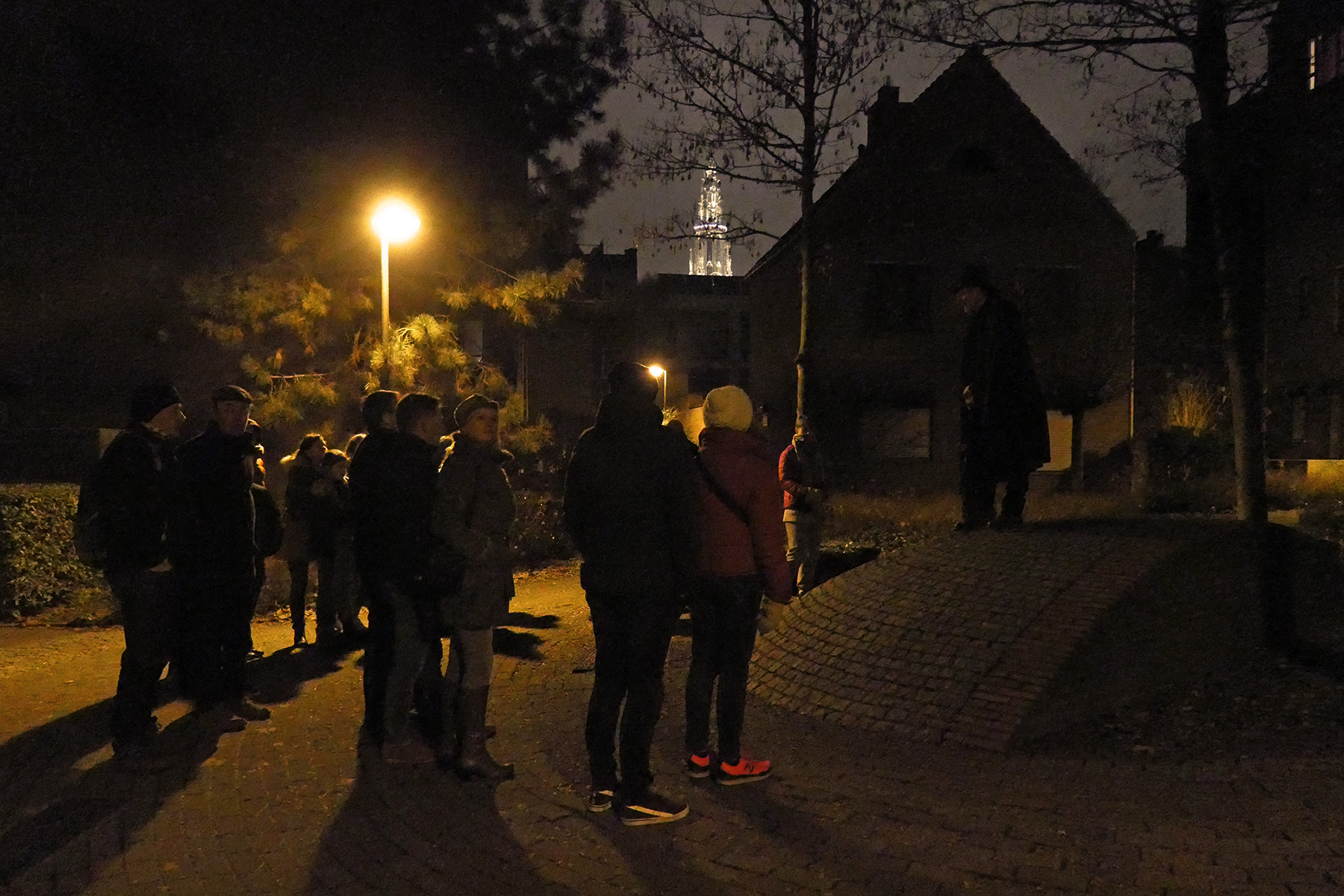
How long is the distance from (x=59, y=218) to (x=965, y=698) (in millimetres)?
15077

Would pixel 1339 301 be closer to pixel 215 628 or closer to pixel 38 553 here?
pixel 38 553

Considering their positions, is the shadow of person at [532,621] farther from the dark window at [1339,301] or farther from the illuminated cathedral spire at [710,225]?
the dark window at [1339,301]

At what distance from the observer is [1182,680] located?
6.19 metres

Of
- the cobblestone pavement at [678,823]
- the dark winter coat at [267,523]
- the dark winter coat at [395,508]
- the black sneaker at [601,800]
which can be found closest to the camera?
the cobblestone pavement at [678,823]

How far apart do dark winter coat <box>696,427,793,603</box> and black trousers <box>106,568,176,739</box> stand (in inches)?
113

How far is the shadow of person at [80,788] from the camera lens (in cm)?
443

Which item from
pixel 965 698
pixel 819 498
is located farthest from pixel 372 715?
pixel 819 498

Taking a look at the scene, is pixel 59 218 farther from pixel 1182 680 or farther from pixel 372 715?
pixel 1182 680

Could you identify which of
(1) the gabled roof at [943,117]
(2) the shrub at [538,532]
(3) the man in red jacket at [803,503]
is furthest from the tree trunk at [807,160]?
(1) the gabled roof at [943,117]

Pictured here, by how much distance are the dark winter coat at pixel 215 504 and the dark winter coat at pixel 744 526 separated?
8.88 feet

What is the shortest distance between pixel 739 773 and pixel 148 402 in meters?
3.55

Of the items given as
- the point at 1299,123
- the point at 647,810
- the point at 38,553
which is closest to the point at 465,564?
the point at 647,810

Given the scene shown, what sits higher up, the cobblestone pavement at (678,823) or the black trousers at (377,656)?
the black trousers at (377,656)

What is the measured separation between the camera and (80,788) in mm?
5176
